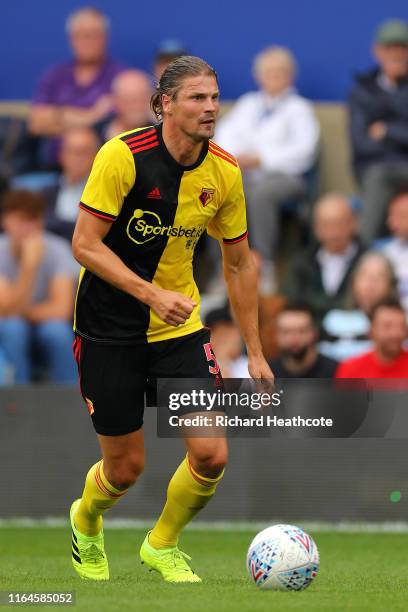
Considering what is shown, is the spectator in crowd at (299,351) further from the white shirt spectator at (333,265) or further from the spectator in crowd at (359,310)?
the white shirt spectator at (333,265)

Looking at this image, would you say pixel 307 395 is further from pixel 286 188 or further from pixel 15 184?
pixel 15 184

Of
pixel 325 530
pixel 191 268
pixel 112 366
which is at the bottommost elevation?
pixel 325 530

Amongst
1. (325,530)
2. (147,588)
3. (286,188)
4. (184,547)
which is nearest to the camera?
(147,588)

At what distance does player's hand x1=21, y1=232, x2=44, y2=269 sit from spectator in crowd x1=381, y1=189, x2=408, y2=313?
10.1ft

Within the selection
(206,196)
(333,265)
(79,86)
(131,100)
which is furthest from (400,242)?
(206,196)

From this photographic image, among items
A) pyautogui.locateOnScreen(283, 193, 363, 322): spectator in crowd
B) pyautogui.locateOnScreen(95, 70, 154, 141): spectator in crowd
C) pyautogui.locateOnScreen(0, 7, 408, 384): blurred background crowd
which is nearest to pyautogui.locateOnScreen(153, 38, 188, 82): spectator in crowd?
pyautogui.locateOnScreen(0, 7, 408, 384): blurred background crowd

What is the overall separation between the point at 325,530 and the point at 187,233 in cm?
429

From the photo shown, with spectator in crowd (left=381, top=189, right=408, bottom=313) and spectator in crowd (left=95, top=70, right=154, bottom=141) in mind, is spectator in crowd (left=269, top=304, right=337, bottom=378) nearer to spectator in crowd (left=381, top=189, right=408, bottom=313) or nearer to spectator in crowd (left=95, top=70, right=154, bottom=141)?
spectator in crowd (left=381, top=189, right=408, bottom=313)

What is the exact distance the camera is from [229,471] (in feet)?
35.0

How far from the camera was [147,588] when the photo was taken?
21.6ft

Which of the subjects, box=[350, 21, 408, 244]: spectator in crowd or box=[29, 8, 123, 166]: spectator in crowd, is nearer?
box=[350, 21, 408, 244]: spectator in crowd

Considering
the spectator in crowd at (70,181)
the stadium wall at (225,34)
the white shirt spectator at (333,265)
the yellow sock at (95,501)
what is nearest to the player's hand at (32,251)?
the spectator in crowd at (70,181)

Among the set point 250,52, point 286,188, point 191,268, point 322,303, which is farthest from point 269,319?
point 191,268

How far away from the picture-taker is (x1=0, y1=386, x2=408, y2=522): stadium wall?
10.4m
